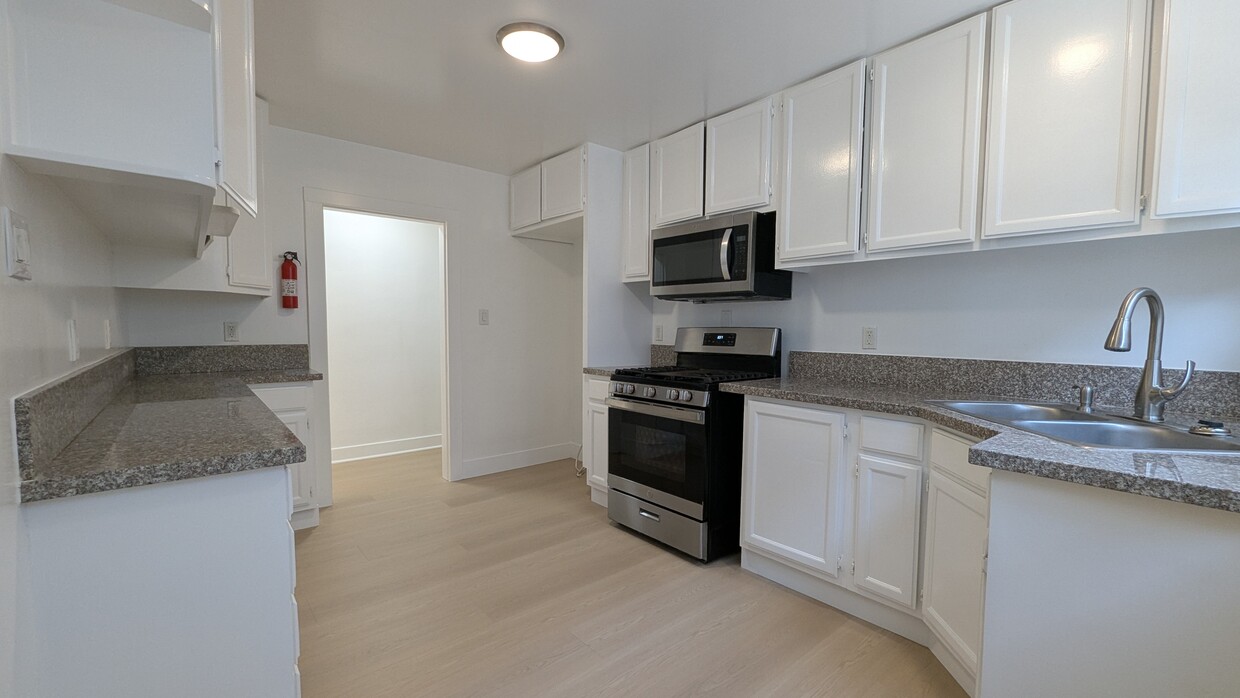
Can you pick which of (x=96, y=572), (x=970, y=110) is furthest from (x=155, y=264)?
(x=970, y=110)

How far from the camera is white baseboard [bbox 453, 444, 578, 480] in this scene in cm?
383

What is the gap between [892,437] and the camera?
1.87m

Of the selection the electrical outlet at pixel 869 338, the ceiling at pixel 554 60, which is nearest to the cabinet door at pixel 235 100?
the ceiling at pixel 554 60

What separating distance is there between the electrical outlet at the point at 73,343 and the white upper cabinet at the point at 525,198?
2.63 meters

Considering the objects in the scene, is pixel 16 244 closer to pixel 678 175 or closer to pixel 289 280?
pixel 289 280

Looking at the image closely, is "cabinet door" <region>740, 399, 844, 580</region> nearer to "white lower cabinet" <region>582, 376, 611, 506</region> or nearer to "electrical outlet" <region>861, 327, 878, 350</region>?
"electrical outlet" <region>861, 327, 878, 350</region>

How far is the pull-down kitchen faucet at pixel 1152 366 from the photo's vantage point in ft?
4.75

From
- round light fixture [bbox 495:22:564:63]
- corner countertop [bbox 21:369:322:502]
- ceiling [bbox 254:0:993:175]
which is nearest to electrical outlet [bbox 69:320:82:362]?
corner countertop [bbox 21:369:322:502]

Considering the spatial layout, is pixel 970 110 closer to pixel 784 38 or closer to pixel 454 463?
pixel 784 38

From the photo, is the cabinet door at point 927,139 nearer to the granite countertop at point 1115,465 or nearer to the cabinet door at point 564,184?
the granite countertop at point 1115,465

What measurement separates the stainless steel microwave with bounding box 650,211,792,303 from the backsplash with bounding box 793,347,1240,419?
472mm

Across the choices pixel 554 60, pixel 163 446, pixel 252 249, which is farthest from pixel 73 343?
pixel 554 60

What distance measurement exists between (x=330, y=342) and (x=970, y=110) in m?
4.51

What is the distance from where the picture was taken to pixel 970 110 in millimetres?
1855
